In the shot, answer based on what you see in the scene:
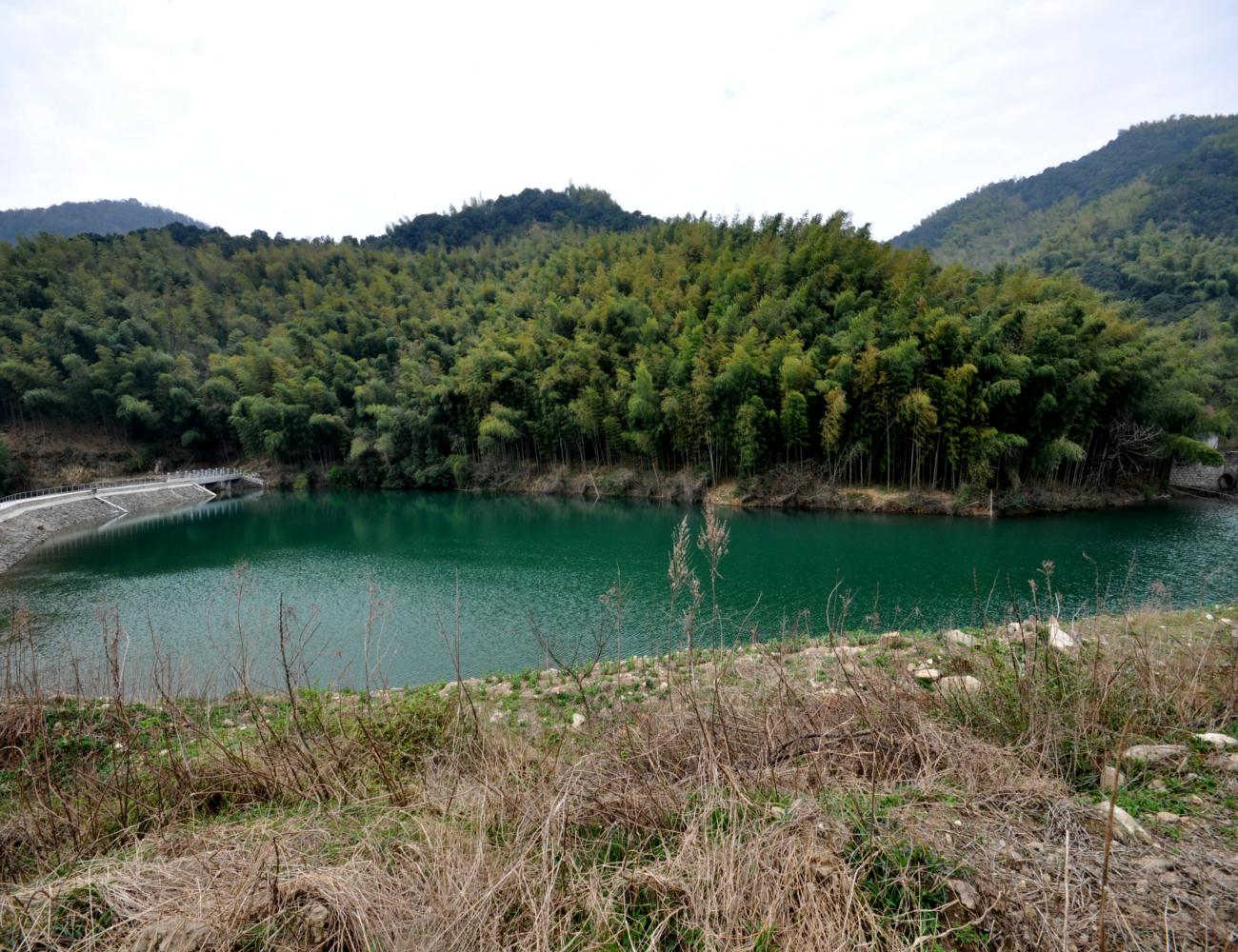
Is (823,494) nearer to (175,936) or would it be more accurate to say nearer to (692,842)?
(692,842)

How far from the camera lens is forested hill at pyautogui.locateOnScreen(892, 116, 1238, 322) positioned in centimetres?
4369

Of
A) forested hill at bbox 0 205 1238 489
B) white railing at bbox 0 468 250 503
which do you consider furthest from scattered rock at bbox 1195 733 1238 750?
white railing at bbox 0 468 250 503

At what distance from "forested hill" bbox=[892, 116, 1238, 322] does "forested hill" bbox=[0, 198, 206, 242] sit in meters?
151

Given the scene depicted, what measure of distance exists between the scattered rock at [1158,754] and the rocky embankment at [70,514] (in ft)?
89.6

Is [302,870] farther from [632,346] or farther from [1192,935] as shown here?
[632,346]

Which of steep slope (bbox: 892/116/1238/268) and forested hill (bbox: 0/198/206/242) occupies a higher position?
forested hill (bbox: 0/198/206/242)

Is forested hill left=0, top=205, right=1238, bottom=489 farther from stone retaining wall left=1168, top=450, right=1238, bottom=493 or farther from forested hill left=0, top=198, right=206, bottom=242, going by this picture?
forested hill left=0, top=198, right=206, bottom=242

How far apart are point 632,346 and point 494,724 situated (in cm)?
3119

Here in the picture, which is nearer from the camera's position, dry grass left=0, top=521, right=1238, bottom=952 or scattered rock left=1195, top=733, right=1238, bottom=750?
dry grass left=0, top=521, right=1238, bottom=952

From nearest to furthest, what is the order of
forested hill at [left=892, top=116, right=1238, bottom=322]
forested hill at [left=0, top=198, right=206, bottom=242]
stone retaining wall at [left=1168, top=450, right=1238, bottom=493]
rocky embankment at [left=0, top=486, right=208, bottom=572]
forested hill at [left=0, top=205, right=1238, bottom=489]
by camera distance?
rocky embankment at [left=0, top=486, right=208, bottom=572], forested hill at [left=0, top=205, right=1238, bottom=489], stone retaining wall at [left=1168, top=450, right=1238, bottom=493], forested hill at [left=892, top=116, right=1238, bottom=322], forested hill at [left=0, top=198, right=206, bottom=242]

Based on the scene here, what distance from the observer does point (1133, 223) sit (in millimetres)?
63938

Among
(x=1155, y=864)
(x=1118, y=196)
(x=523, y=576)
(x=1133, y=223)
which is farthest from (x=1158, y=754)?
(x=1118, y=196)

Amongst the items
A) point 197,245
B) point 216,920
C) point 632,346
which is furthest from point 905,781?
point 197,245

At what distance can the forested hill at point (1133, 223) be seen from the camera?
4369cm
